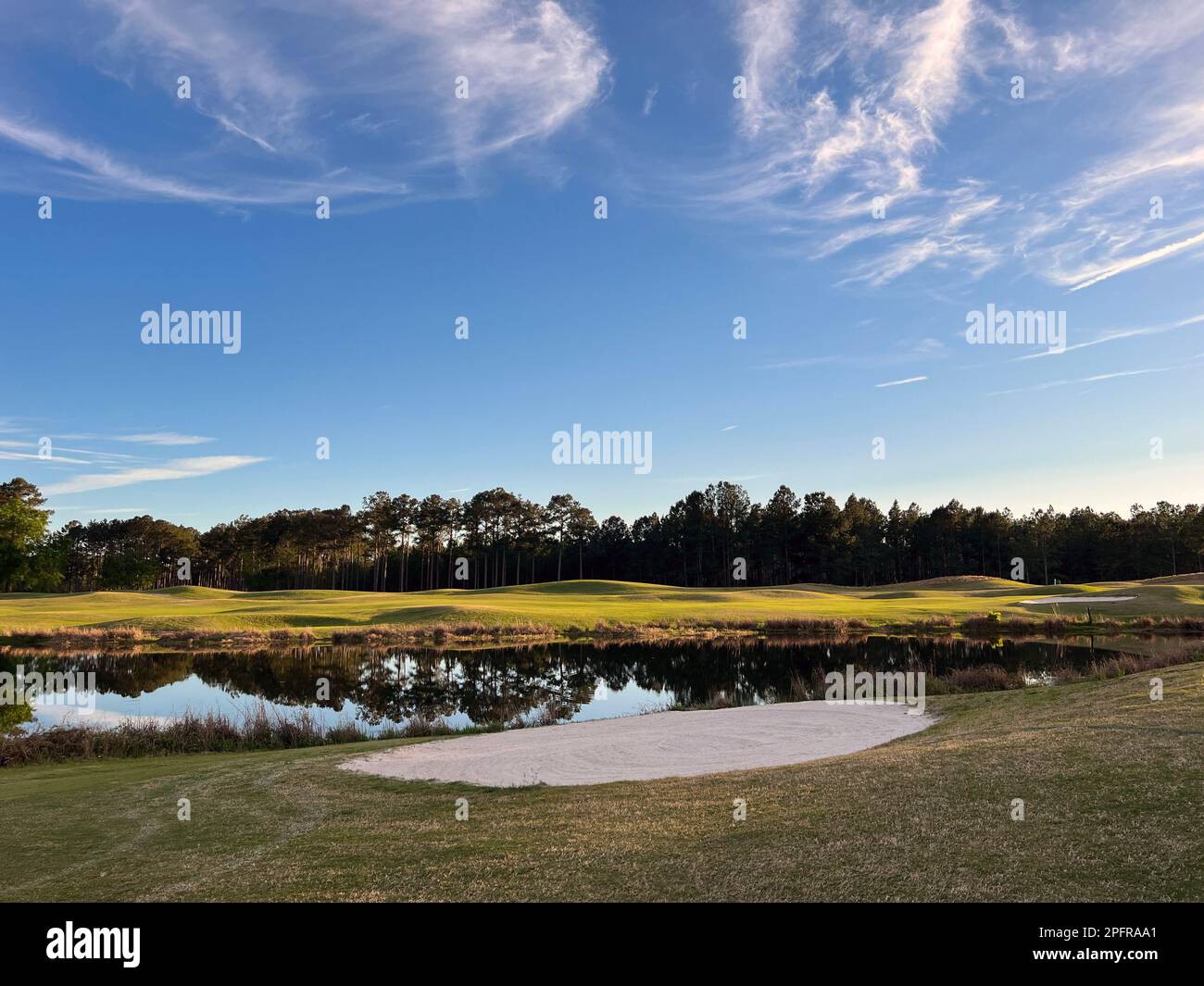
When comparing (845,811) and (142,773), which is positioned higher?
(845,811)

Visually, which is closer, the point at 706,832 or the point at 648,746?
the point at 706,832

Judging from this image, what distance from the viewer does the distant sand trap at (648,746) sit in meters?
15.4

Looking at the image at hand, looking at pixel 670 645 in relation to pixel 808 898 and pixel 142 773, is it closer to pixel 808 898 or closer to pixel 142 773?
pixel 142 773

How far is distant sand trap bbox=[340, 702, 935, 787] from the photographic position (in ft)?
50.6

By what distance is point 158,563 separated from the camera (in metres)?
129

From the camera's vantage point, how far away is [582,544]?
137 m

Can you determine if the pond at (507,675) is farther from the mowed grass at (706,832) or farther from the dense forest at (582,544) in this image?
the dense forest at (582,544)

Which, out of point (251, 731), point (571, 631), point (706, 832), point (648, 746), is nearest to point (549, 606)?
point (571, 631)

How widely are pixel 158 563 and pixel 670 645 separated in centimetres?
10964

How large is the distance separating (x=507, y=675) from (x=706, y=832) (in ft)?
100.0

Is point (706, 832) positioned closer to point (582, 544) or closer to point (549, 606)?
point (549, 606)

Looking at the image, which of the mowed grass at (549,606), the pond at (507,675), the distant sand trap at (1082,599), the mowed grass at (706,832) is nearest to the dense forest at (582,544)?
the mowed grass at (549,606)

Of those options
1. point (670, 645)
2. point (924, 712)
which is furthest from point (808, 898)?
point (670, 645)

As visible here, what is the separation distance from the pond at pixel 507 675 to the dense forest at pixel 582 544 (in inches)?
3122
